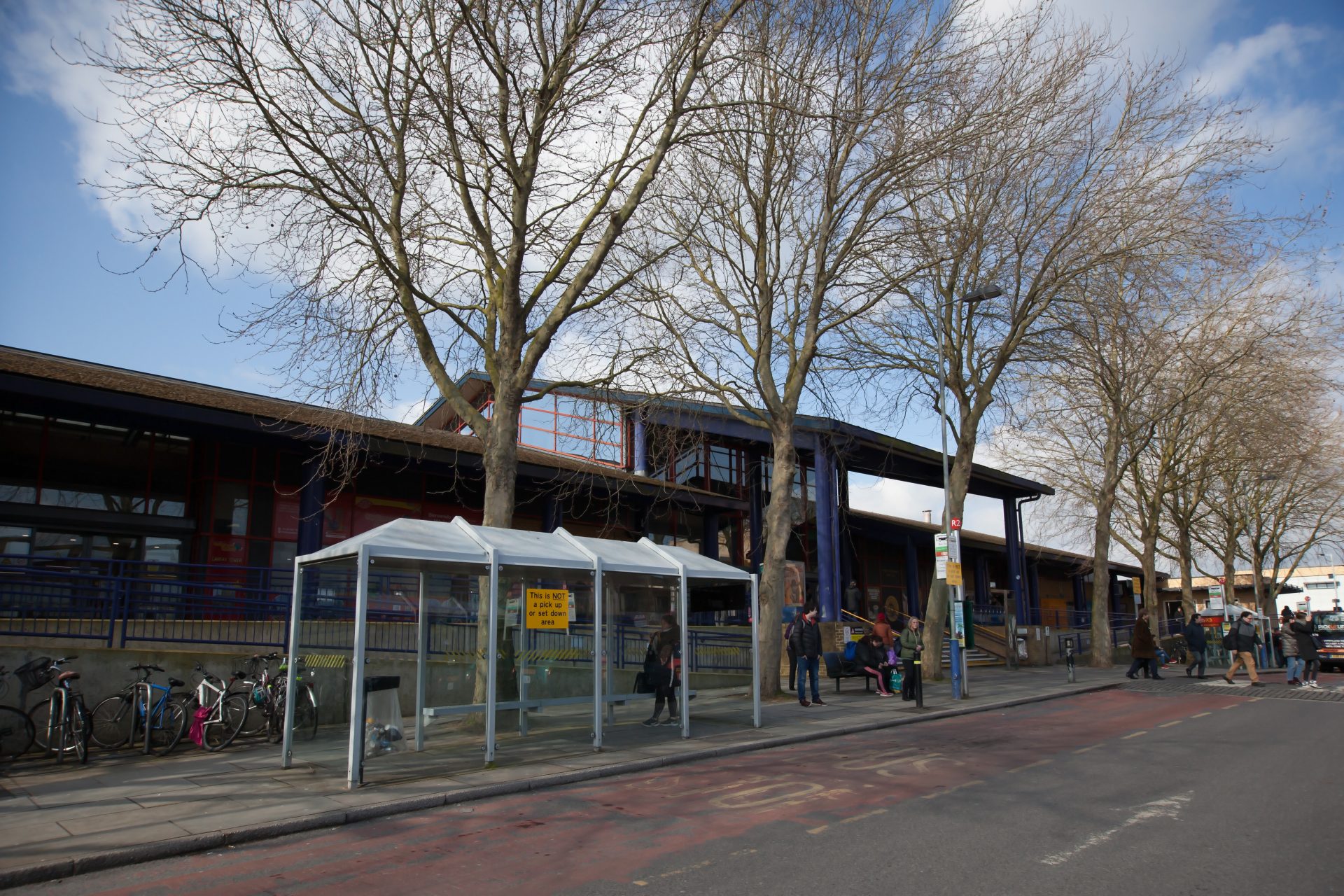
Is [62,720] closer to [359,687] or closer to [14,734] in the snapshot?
[14,734]

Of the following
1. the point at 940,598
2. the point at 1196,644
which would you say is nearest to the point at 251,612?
the point at 940,598

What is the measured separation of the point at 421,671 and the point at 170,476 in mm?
12406

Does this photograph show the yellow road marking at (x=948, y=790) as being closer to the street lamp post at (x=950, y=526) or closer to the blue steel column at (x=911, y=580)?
the street lamp post at (x=950, y=526)

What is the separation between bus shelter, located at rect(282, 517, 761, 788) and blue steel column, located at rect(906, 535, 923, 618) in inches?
1230

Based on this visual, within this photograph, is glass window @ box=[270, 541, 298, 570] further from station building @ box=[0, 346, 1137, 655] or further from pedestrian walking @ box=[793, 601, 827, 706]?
pedestrian walking @ box=[793, 601, 827, 706]

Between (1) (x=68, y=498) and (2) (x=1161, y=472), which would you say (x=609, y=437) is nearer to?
(1) (x=68, y=498)

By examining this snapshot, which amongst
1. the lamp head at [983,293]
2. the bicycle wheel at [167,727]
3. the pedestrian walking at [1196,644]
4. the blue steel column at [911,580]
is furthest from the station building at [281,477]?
the blue steel column at [911,580]

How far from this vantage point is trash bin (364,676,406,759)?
31.9ft

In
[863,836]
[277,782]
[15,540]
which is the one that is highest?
[15,540]

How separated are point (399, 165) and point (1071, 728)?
44.6 ft

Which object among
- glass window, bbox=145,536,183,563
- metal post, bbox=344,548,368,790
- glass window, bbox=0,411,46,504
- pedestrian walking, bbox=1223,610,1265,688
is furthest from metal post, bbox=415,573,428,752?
pedestrian walking, bbox=1223,610,1265,688

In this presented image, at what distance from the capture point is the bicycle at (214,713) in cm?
1099

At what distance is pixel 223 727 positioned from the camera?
11.2 meters

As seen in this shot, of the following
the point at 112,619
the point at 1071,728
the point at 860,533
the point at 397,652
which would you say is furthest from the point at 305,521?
the point at 860,533
